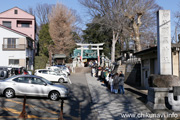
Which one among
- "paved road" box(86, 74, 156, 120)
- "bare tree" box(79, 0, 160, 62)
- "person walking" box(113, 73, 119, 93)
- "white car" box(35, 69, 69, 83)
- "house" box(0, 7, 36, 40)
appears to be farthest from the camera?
"house" box(0, 7, 36, 40)

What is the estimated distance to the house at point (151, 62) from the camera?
1524cm

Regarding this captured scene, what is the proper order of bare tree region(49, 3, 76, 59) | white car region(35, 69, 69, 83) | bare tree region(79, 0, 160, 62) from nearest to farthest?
white car region(35, 69, 69, 83)
bare tree region(79, 0, 160, 62)
bare tree region(49, 3, 76, 59)

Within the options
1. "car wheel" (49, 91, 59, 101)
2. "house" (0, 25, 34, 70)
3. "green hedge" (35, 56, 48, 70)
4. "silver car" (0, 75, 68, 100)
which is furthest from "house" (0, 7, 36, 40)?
"car wheel" (49, 91, 59, 101)

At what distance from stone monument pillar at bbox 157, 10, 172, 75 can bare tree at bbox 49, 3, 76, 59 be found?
3789 cm

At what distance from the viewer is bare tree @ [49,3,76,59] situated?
4834cm

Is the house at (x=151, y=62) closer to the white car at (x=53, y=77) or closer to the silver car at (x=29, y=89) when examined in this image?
the silver car at (x=29, y=89)

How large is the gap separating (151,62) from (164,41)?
23.7ft

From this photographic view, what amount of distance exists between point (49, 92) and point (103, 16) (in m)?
30.8

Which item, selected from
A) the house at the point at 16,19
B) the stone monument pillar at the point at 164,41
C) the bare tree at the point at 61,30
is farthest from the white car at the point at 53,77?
the house at the point at 16,19

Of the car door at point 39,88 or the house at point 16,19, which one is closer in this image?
the car door at point 39,88

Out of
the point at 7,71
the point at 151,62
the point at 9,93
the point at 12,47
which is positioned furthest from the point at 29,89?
the point at 12,47

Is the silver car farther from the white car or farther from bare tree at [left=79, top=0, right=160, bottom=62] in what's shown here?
bare tree at [left=79, top=0, right=160, bottom=62]

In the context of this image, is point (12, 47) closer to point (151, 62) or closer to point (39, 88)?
point (39, 88)

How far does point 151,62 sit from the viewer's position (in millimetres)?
18312
